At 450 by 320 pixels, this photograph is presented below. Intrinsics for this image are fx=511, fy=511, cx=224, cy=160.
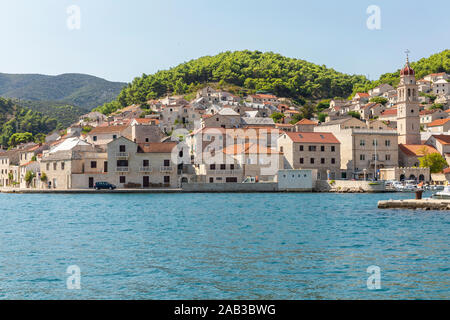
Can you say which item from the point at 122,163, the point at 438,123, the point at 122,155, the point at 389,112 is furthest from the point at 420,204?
the point at 389,112

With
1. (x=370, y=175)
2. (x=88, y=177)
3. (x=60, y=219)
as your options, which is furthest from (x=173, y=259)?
(x=370, y=175)

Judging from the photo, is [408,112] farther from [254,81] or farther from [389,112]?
[254,81]

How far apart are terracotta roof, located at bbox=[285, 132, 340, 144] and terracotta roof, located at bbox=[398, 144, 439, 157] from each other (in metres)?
13.7

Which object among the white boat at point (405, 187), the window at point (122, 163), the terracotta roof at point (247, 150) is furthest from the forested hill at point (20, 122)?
the white boat at point (405, 187)

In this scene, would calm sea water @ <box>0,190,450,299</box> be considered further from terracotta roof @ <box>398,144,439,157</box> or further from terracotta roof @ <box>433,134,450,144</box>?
terracotta roof @ <box>433,134,450,144</box>

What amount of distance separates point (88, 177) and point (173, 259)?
1929 inches

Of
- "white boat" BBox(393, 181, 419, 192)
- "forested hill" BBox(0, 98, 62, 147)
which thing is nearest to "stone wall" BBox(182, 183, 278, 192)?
"white boat" BBox(393, 181, 419, 192)

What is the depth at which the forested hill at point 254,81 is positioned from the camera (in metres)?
160

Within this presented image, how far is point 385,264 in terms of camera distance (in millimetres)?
17391

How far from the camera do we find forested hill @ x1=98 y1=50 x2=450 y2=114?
526 ft

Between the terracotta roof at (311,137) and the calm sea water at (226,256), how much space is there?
35676 millimetres
